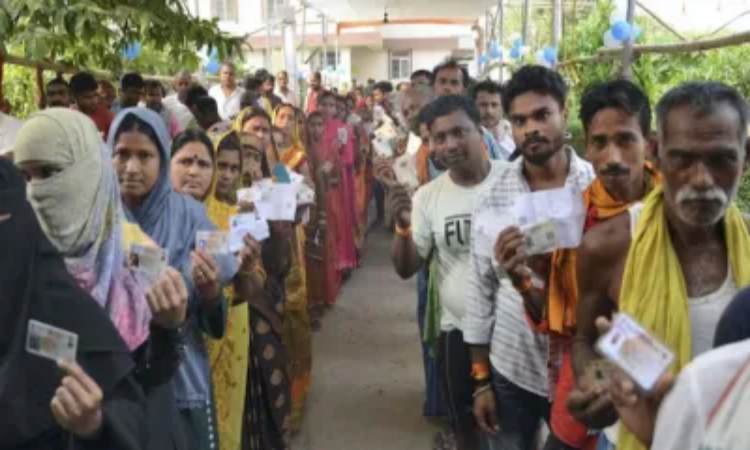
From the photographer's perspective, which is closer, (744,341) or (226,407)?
(744,341)

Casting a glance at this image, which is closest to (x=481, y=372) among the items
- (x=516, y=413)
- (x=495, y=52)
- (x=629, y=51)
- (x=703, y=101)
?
(x=516, y=413)

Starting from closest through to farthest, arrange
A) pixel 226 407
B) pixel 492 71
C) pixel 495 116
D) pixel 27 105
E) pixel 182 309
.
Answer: pixel 182 309, pixel 226 407, pixel 495 116, pixel 27 105, pixel 492 71

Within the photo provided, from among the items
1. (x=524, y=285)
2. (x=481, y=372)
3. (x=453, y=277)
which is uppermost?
(x=524, y=285)

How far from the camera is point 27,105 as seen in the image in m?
9.20

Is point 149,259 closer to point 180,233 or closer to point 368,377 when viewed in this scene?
point 180,233

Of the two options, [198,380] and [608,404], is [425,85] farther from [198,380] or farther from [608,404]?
[608,404]

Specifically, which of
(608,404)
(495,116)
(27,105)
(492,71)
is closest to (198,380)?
(608,404)

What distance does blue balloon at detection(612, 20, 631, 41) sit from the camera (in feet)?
17.9

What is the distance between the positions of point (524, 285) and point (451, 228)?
3.02 ft

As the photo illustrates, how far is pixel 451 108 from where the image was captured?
159 inches

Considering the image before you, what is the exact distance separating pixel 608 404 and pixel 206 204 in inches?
101

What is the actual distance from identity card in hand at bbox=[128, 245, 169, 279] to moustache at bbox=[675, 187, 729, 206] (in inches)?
52.9

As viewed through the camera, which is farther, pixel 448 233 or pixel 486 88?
pixel 486 88

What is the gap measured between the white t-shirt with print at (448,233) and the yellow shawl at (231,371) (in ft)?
2.79
